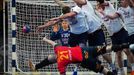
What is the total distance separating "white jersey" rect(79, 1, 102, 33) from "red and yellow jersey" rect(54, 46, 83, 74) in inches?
77.0

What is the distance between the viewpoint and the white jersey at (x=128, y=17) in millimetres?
11586

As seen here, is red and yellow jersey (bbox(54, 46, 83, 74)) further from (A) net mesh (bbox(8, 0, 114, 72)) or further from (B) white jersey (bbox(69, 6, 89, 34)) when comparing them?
(A) net mesh (bbox(8, 0, 114, 72))

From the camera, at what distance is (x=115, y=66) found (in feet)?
40.8

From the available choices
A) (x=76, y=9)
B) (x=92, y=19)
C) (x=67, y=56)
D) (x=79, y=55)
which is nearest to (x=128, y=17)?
(x=92, y=19)

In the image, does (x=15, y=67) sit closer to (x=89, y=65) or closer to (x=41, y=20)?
(x=41, y=20)

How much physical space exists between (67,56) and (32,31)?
4.35 meters

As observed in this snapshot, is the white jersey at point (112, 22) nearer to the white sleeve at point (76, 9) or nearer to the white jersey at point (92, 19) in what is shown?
the white jersey at point (92, 19)

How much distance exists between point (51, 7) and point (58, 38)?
915 mm

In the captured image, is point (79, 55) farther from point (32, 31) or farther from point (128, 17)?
point (32, 31)

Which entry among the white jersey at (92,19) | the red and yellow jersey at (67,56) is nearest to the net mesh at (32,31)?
the white jersey at (92,19)

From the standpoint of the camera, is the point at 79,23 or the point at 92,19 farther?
the point at 92,19

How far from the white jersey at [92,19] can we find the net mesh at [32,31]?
88.5 inches

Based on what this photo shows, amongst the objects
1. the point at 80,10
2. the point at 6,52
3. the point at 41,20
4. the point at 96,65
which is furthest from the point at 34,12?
the point at 96,65

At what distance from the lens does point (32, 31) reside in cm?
1450
